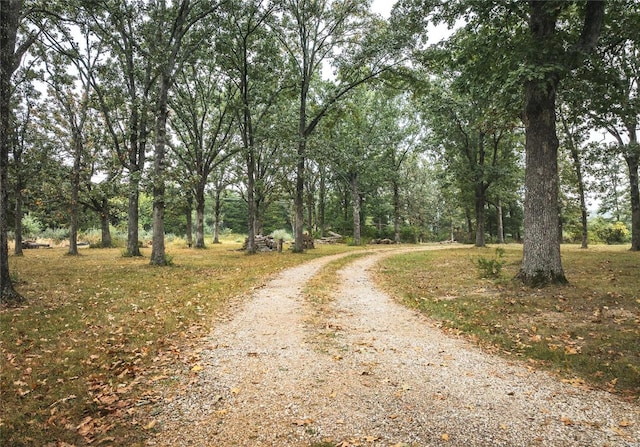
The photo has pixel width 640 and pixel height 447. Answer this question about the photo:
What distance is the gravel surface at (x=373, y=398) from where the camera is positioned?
337cm

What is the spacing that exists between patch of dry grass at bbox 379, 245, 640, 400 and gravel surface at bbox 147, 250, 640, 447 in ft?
1.93

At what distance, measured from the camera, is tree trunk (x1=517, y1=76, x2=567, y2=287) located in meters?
9.59

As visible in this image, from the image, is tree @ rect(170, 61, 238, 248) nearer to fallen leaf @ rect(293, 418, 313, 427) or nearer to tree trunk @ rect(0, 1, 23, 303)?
tree trunk @ rect(0, 1, 23, 303)

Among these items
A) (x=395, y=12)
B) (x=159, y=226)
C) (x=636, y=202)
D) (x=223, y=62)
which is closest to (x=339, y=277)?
(x=159, y=226)

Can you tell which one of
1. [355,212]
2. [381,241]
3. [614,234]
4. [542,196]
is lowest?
[381,241]

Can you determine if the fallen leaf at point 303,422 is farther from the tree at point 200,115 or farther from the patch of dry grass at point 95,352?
the tree at point 200,115

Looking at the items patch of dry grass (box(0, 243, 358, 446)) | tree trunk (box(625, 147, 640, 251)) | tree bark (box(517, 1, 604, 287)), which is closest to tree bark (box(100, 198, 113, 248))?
patch of dry grass (box(0, 243, 358, 446))

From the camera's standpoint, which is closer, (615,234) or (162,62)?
(162,62)

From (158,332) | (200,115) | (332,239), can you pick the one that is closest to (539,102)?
(158,332)

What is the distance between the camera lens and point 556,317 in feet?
23.7

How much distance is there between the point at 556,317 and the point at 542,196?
156 inches

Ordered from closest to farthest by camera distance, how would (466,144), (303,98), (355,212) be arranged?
(303,98)
(466,144)
(355,212)

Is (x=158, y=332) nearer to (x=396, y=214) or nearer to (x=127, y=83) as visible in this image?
(x=127, y=83)

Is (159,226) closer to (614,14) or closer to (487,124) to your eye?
(487,124)
